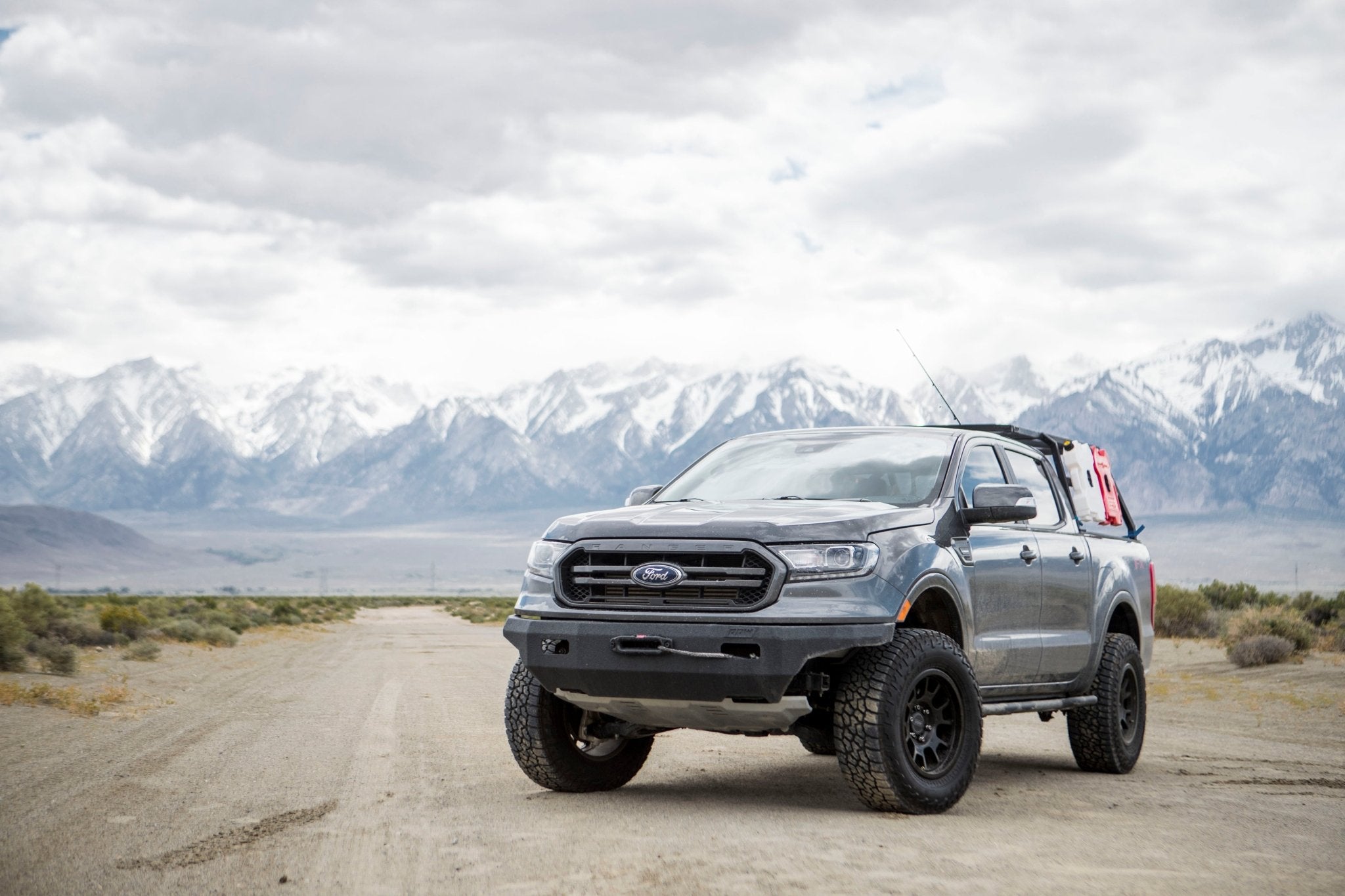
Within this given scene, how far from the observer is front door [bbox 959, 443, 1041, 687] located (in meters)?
8.84

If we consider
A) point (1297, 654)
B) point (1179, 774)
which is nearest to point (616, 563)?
point (1179, 774)

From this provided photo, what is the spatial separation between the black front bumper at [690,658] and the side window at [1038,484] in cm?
283

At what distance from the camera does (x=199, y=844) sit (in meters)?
7.41

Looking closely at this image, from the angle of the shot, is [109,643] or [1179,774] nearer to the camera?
[1179,774]

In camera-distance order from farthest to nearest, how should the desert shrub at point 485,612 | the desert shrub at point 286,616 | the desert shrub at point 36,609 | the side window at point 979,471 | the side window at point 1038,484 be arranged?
the desert shrub at point 485,612 → the desert shrub at point 286,616 → the desert shrub at point 36,609 → the side window at point 1038,484 → the side window at point 979,471

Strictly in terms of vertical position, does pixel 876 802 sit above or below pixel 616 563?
below

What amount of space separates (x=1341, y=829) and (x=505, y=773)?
501 centimetres

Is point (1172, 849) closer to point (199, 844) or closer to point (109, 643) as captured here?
point (199, 844)

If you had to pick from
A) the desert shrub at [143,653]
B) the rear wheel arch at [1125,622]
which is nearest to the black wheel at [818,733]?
the rear wheel arch at [1125,622]

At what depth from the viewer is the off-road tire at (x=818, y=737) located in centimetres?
810

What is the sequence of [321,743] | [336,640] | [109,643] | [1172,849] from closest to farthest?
[1172,849] < [321,743] < [109,643] < [336,640]

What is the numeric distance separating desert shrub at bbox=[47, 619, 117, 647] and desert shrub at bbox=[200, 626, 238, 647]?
165 inches

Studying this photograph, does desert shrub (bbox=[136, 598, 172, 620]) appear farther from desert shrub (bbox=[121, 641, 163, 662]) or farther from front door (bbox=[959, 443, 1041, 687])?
front door (bbox=[959, 443, 1041, 687])

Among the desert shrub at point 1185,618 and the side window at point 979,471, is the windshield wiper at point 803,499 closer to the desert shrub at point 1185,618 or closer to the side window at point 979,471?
the side window at point 979,471
